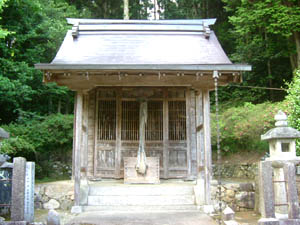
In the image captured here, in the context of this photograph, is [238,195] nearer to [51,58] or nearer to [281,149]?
[281,149]

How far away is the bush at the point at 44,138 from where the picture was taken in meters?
11.5

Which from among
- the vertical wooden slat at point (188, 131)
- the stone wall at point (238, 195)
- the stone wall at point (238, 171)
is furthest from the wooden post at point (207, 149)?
the stone wall at point (238, 171)

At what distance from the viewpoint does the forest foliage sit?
39.9 feet

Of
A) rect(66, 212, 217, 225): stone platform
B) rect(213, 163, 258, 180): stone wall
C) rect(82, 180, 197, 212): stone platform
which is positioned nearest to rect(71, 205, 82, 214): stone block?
rect(82, 180, 197, 212): stone platform

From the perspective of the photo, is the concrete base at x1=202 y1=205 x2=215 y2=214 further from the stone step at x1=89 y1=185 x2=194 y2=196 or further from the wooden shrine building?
the wooden shrine building

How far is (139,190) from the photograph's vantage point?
7.93 meters

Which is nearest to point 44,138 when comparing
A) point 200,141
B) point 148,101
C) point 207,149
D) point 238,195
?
point 148,101

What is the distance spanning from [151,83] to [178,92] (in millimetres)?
2227

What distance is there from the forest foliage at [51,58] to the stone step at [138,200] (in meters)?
3.44

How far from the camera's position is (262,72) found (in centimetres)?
1700

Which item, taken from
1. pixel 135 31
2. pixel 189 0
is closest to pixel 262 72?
pixel 189 0

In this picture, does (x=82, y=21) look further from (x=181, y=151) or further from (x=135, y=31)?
(x=181, y=151)

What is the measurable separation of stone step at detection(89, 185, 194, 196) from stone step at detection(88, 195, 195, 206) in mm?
127

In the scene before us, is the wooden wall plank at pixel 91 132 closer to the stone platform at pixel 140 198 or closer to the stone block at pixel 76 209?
the stone platform at pixel 140 198
